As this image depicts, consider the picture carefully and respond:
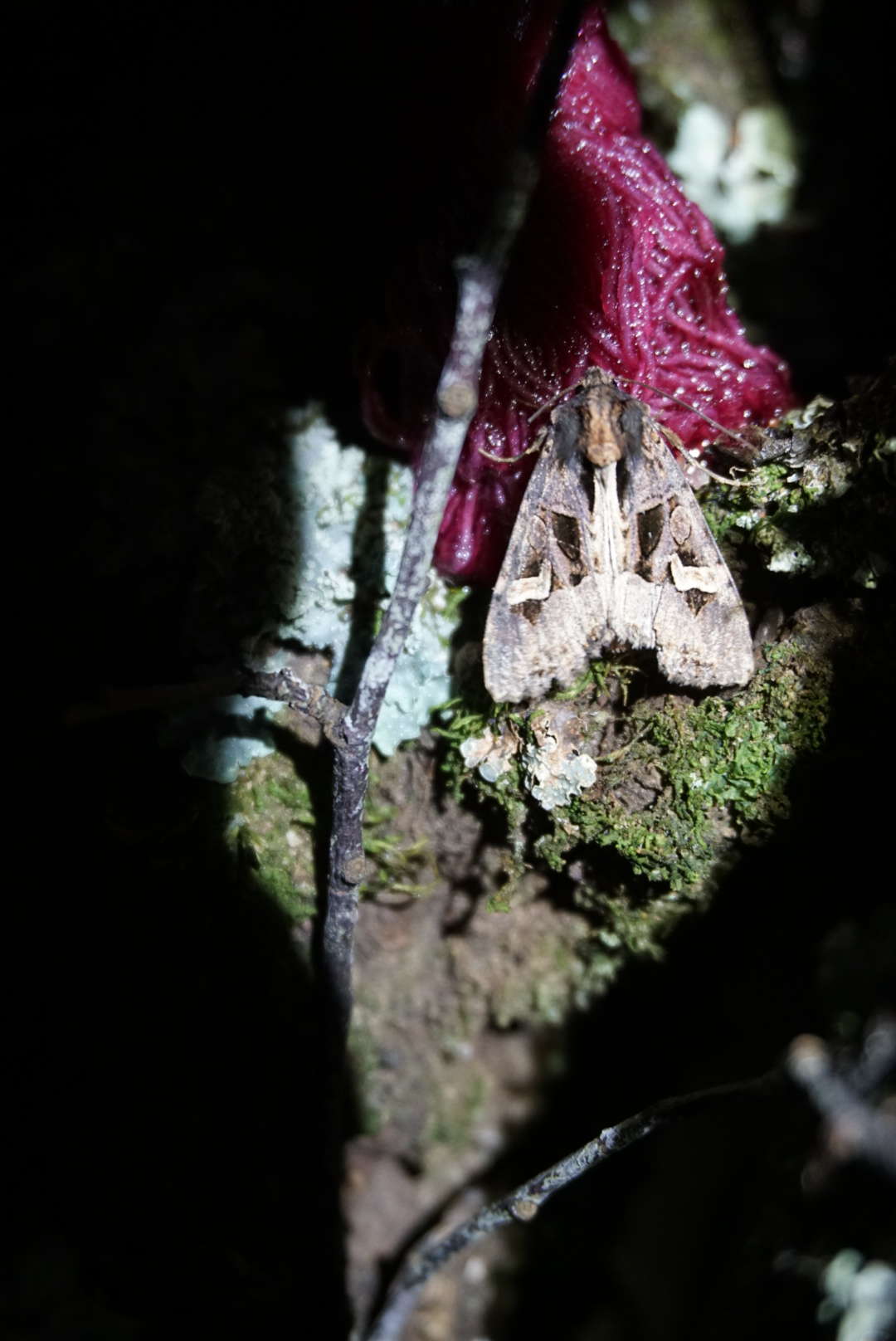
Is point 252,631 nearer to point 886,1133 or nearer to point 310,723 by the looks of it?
point 310,723

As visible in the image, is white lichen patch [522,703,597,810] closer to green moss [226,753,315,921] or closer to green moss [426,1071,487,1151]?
green moss [226,753,315,921]

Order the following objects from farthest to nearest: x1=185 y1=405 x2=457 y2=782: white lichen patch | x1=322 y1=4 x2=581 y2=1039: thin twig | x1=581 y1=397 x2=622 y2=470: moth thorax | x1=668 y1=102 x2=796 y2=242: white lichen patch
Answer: x1=668 y1=102 x2=796 y2=242: white lichen patch, x1=185 y1=405 x2=457 y2=782: white lichen patch, x1=581 y1=397 x2=622 y2=470: moth thorax, x1=322 y1=4 x2=581 y2=1039: thin twig

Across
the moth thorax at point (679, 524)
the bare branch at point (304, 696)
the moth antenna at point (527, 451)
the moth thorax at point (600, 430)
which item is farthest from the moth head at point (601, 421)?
the bare branch at point (304, 696)

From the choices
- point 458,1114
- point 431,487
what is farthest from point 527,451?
point 458,1114

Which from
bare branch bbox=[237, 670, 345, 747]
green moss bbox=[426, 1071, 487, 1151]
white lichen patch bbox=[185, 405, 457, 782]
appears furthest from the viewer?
green moss bbox=[426, 1071, 487, 1151]

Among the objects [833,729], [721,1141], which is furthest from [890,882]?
[721,1141]

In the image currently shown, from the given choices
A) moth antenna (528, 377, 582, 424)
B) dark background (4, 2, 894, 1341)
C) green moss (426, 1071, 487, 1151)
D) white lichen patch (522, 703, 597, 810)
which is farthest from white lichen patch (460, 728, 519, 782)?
green moss (426, 1071, 487, 1151)
